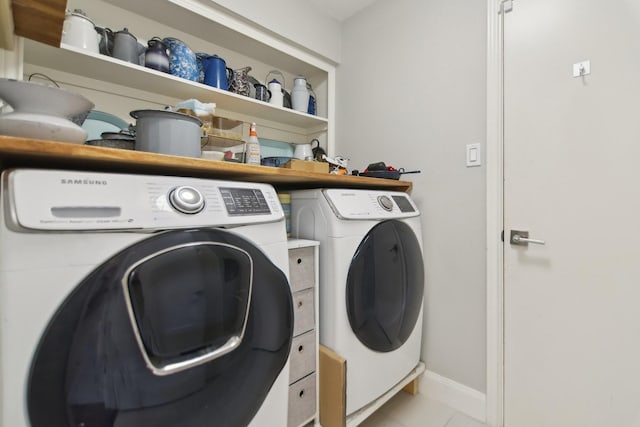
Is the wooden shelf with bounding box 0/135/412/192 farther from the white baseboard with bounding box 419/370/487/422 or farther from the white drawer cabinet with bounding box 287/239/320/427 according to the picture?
the white baseboard with bounding box 419/370/487/422

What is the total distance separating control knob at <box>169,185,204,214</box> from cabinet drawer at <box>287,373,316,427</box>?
739mm

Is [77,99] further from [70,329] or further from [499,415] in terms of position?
[499,415]

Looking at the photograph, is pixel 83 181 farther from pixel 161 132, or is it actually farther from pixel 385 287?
Answer: pixel 385 287

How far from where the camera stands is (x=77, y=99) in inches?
25.9

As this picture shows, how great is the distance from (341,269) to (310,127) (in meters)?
1.44

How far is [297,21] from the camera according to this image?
5.78ft

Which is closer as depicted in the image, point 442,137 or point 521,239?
point 521,239

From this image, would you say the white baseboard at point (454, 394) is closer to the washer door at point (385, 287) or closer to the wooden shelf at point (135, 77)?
the washer door at point (385, 287)

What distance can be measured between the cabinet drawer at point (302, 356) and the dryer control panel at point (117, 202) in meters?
0.52

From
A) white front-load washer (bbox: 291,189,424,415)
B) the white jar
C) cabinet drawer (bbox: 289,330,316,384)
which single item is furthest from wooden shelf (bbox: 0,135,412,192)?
the white jar

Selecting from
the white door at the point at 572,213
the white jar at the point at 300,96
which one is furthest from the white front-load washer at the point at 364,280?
the white jar at the point at 300,96

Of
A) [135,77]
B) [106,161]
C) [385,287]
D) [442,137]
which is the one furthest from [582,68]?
[135,77]

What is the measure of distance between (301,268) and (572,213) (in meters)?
1.13

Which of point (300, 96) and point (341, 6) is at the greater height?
point (341, 6)
